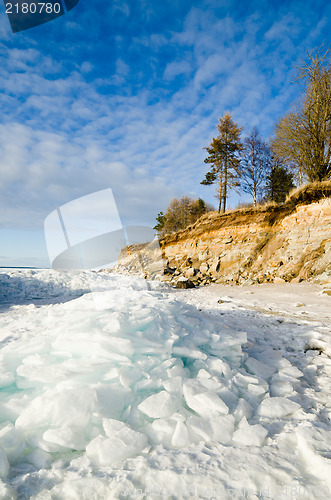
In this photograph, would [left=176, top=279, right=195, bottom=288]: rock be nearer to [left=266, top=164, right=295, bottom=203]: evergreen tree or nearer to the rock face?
the rock face

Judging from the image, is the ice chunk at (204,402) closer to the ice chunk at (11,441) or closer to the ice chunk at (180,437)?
the ice chunk at (180,437)

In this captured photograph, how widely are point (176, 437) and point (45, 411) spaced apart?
911 millimetres

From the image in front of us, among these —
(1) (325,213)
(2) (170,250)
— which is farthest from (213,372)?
(2) (170,250)

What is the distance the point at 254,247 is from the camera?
1228 centimetres

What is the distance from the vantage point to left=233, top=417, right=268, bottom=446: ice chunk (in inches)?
56.8

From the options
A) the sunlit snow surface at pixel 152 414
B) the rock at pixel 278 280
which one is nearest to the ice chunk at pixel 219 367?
the sunlit snow surface at pixel 152 414

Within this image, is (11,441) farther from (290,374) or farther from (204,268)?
(204,268)

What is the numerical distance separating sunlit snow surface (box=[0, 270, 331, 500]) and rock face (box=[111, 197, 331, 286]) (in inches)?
338

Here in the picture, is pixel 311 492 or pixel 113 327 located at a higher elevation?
pixel 113 327

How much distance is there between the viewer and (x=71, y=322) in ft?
8.21

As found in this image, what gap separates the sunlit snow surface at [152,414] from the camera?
1177 millimetres

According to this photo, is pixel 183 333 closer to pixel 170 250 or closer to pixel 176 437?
pixel 176 437

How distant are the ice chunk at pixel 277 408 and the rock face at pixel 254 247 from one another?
8918 millimetres

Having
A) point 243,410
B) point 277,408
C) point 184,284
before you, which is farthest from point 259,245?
point 243,410
